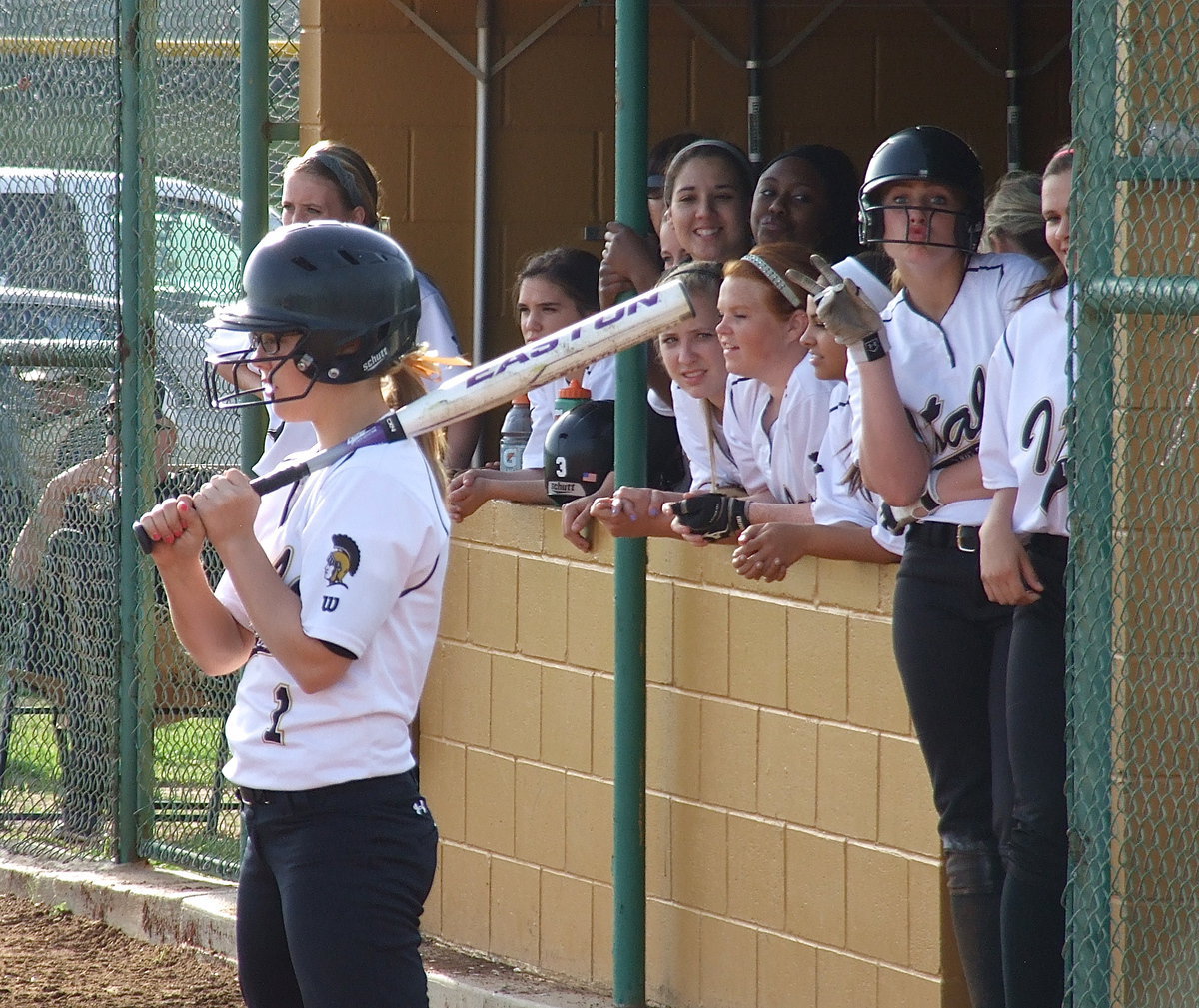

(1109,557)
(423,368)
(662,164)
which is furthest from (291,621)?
(662,164)

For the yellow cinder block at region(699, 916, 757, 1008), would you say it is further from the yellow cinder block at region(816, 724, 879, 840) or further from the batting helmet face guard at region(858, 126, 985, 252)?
the batting helmet face guard at region(858, 126, 985, 252)

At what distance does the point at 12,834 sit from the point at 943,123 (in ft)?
13.0

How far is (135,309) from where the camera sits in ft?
19.4

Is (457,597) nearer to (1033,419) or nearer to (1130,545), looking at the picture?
(1033,419)

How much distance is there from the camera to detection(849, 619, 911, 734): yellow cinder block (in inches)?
155

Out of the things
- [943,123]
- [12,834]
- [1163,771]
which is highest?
[943,123]

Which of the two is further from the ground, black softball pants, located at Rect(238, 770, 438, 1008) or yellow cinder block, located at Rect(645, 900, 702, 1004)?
black softball pants, located at Rect(238, 770, 438, 1008)

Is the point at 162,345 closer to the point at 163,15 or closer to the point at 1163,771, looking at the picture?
the point at 163,15

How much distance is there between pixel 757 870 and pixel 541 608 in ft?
3.07

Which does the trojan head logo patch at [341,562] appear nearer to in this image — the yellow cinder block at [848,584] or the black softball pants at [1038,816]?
the black softball pants at [1038,816]

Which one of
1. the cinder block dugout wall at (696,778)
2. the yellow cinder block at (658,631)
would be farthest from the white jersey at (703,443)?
the yellow cinder block at (658,631)

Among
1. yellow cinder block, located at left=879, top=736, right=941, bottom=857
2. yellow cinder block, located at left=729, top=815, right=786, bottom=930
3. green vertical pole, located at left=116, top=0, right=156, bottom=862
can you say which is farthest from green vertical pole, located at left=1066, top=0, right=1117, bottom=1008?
green vertical pole, located at left=116, top=0, right=156, bottom=862

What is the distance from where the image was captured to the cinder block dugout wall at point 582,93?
6059mm

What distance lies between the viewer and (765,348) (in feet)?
13.7
